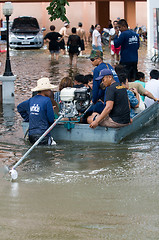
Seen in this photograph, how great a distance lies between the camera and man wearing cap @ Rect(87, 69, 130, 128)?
9445mm

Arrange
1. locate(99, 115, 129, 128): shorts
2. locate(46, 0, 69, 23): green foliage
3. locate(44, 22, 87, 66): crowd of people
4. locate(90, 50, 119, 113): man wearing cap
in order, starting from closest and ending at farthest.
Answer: locate(99, 115, 129, 128): shorts < locate(90, 50, 119, 113): man wearing cap < locate(46, 0, 69, 23): green foliage < locate(44, 22, 87, 66): crowd of people

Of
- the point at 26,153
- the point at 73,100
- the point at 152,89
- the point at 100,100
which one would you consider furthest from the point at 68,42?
the point at 26,153

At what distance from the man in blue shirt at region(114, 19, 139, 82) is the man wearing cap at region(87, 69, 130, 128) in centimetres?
380

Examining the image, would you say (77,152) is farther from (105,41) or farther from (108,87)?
(105,41)

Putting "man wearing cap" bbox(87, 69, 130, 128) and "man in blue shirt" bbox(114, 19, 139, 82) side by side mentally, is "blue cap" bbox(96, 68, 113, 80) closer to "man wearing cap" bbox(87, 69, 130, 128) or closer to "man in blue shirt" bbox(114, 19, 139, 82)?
"man wearing cap" bbox(87, 69, 130, 128)

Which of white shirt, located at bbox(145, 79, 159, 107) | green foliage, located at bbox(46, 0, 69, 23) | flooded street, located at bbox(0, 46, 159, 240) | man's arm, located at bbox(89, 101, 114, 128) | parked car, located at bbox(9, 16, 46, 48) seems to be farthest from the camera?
parked car, located at bbox(9, 16, 46, 48)

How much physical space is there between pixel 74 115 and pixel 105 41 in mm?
26073

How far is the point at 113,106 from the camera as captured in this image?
379 inches

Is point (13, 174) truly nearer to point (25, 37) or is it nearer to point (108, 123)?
point (108, 123)

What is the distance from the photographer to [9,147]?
9750 mm

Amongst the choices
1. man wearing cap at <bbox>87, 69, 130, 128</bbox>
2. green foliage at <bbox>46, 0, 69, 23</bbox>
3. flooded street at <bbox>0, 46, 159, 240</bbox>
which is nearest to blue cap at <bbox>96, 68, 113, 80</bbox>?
man wearing cap at <bbox>87, 69, 130, 128</bbox>

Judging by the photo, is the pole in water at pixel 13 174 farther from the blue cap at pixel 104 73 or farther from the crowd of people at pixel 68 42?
the crowd of people at pixel 68 42

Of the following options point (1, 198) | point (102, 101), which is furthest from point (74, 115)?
point (1, 198)

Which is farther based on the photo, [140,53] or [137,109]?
[140,53]
